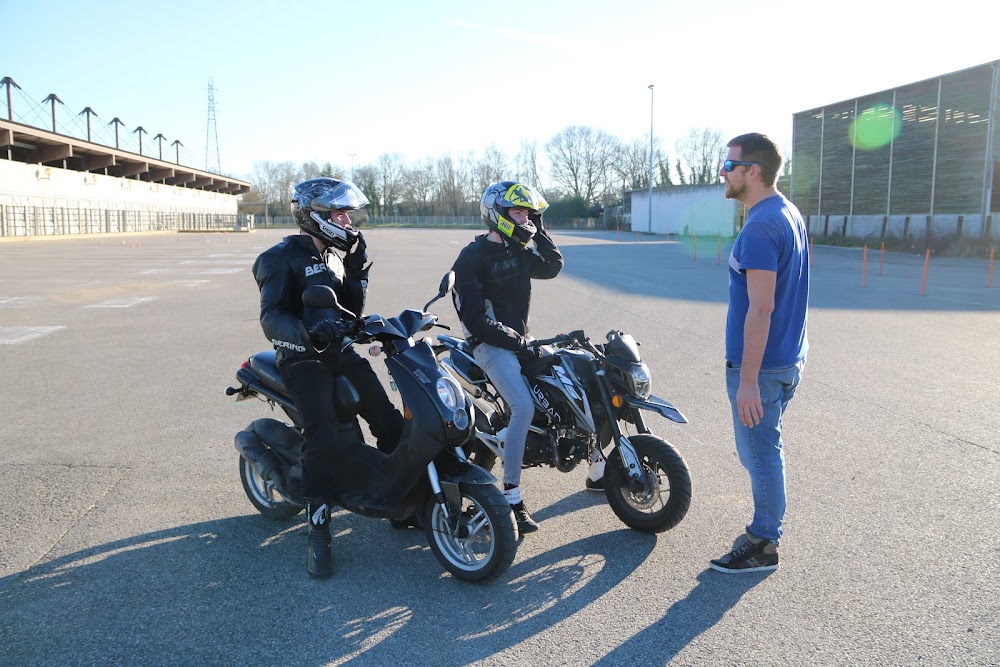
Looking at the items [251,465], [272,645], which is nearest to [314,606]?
[272,645]

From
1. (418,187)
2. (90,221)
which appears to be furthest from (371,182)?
(90,221)

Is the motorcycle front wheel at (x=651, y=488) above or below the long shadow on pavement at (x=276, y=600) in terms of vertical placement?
above

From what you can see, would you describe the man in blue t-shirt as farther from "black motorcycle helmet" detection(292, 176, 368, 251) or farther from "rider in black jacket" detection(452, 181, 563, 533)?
"black motorcycle helmet" detection(292, 176, 368, 251)

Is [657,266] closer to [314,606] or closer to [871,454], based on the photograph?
[871,454]

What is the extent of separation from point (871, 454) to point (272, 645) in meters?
4.45

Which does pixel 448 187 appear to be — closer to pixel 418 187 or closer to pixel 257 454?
pixel 418 187

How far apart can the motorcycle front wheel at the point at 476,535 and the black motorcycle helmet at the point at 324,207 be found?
1495mm

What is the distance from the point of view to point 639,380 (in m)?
4.10

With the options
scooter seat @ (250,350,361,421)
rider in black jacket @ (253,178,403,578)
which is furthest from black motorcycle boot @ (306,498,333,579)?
scooter seat @ (250,350,361,421)

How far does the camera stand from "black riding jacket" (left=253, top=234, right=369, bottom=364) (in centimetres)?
365

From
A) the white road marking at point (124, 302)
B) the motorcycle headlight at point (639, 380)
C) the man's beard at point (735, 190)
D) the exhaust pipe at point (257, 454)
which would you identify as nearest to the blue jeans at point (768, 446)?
the motorcycle headlight at point (639, 380)

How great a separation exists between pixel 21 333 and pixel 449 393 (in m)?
10.2

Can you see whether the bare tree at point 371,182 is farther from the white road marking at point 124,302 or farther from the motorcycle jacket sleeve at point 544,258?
the motorcycle jacket sleeve at point 544,258

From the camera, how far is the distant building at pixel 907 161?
1248 inches
